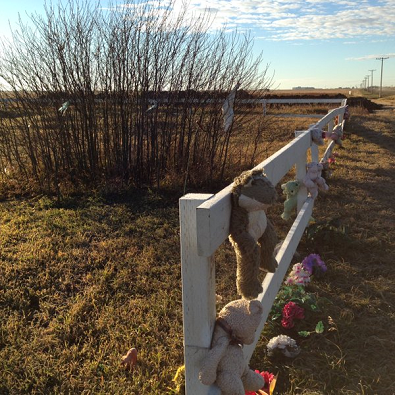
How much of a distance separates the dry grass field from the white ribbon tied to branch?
1789mm

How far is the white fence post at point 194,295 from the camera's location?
1.48 meters

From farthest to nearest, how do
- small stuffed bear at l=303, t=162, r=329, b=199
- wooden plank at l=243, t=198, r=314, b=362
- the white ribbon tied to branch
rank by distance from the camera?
the white ribbon tied to branch < small stuffed bear at l=303, t=162, r=329, b=199 < wooden plank at l=243, t=198, r=314, b=362

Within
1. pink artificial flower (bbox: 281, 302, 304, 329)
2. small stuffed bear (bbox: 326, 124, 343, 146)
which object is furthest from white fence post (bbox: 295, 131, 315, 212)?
small stuffed bear (bbox: 326, 124, 343, 146)

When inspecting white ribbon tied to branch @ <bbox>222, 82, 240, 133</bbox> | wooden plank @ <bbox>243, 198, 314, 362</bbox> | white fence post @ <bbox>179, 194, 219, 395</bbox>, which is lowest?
wooden plank @ <bbox>243, 198, 314, 362</bbox>

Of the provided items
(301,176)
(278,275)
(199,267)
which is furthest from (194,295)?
(301,176)

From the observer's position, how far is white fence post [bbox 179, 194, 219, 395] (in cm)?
148

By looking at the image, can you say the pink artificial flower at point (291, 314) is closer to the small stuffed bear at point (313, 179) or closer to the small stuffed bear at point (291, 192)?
the small stuffed bear at point (291, 192)

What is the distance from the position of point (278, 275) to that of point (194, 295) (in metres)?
1.40

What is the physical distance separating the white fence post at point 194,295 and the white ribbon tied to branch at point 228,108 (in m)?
5.48

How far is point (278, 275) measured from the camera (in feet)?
9.24

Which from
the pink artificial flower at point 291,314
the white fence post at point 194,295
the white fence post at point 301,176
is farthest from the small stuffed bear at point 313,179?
the white fence post at point 194,295

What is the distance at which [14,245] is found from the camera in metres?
4.75

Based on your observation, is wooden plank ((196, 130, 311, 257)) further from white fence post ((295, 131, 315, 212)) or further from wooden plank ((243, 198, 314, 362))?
white fence post ((295, 131, 315, 212))

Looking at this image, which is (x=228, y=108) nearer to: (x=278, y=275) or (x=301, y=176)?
(x=301, y=176)
